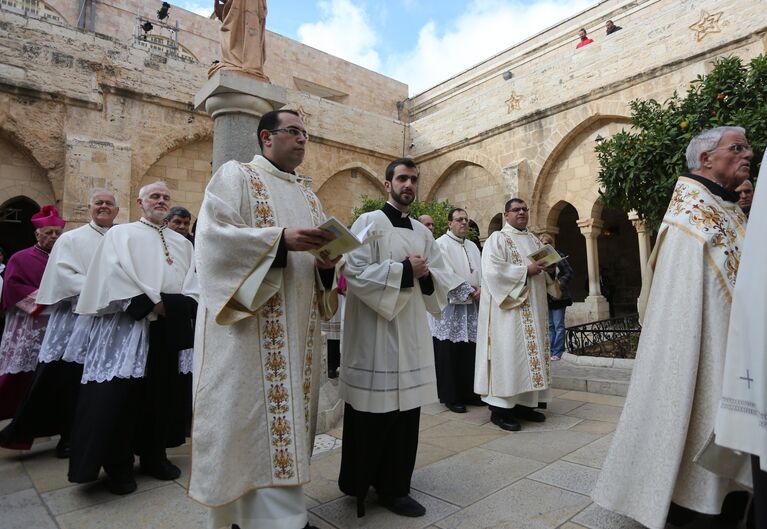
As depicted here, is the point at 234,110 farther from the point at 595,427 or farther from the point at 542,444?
the point at 595,427

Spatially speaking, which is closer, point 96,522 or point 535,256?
point 96,522

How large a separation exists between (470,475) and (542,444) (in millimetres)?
901

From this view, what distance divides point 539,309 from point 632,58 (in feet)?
26.2

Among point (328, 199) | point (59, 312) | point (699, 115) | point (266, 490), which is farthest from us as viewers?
point (328, 199)

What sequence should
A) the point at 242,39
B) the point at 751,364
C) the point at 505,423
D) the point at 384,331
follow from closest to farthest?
1. the point at 751,364
2. the point at 384,331
3. the point at 505,423
4. the point at 242,39

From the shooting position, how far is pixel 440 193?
46.7ft

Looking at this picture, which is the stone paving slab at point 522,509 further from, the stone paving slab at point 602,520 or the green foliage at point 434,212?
the green foliage at point 434,212

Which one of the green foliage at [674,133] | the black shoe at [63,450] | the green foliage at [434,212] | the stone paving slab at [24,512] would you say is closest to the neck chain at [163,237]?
the stone paving slab at [24,512]

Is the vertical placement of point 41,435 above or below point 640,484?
below

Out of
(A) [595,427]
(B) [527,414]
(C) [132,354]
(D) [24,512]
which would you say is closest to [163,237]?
(C) [132,354]

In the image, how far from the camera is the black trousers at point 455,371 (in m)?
4.92

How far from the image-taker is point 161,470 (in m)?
3.08

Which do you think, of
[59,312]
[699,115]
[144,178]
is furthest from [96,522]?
[144,178]

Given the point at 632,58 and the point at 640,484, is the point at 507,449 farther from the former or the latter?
the point at 632,58
